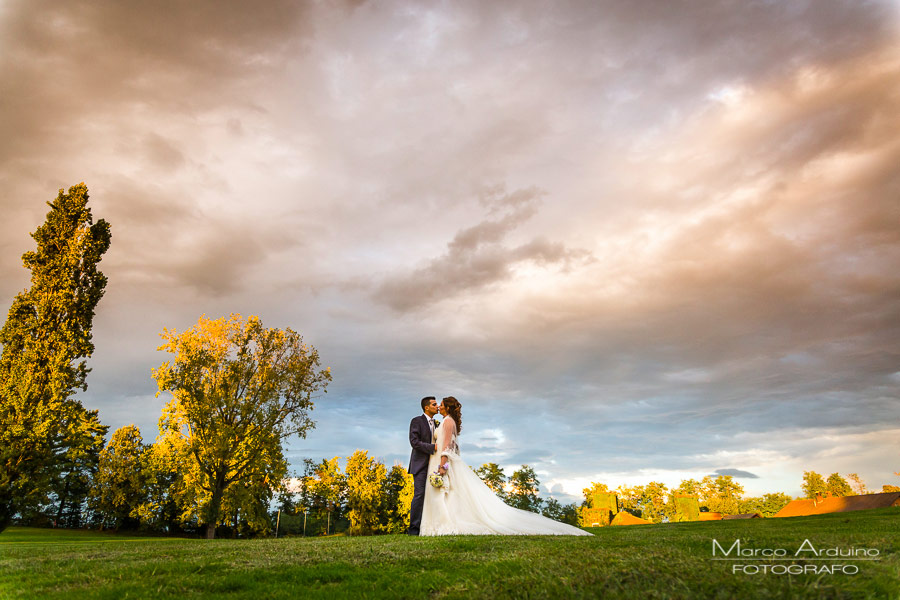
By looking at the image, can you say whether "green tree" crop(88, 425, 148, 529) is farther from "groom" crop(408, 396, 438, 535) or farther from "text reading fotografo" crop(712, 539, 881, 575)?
"text reading fotografo" crop(712, 539, 881, 575)

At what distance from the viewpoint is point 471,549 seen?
26.3 feet

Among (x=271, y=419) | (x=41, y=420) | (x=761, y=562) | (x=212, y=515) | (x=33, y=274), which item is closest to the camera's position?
(x=761, y=562)

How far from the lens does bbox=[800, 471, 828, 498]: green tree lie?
263ft

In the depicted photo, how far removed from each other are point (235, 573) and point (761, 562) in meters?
5.95

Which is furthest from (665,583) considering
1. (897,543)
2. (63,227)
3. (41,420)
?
(63,227)

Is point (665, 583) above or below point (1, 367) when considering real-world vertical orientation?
below

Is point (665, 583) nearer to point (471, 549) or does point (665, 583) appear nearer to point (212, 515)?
point (471, 549)

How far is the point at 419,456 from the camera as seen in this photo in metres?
14.5

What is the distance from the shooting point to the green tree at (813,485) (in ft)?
263

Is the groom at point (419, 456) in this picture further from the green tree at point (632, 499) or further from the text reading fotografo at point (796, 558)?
the green tree at point (632, 499)

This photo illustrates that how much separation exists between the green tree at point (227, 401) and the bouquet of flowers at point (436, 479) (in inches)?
809

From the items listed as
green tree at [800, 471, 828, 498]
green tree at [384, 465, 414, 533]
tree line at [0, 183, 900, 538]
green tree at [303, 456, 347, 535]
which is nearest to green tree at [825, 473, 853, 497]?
green tree at [800, 471, 828, 498]

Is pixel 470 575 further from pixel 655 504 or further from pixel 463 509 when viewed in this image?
pixel 655 504

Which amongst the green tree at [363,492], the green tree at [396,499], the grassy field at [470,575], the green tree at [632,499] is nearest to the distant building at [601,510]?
the green tree at [632,499]
